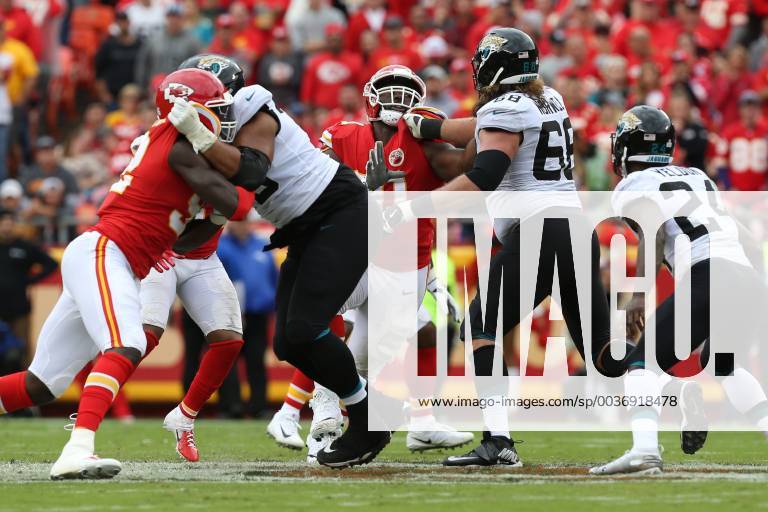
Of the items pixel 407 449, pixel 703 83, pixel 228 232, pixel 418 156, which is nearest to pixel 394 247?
pixel 418 156

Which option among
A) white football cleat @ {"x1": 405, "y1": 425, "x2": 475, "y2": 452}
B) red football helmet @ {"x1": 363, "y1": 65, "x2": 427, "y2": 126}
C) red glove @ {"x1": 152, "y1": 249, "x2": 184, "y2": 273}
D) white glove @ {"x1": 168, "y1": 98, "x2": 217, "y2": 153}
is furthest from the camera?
white football cleat @ {"x1": 405, "y1": 425, "x2": 475, "y2": 452}

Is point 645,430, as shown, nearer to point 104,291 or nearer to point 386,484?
point 386,484

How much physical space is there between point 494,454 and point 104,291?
207 cm

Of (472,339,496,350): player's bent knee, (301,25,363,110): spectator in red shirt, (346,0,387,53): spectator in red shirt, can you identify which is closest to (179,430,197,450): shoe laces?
(472,339,496,350): player's bent knee

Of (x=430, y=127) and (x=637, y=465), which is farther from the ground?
(x=430, y=127)

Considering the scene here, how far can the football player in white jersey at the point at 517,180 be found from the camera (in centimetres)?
697

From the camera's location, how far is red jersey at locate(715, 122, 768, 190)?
13711mm

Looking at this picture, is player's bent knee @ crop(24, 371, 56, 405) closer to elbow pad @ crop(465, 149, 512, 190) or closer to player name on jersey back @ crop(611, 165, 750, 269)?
elbow pad @ crop(465, 149, 512, 190)

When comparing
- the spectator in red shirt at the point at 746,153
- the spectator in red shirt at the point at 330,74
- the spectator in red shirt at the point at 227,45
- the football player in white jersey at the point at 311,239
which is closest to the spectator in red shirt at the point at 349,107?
the spectator in red shirt at the point at 330,74

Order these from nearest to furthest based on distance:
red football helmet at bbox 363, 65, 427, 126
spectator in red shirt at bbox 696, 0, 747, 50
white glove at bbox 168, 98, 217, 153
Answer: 1. white glove at bbox 168, 98, 217, 153
2. red football helmet at bbox 363, 65, 427, 126
3. spectator in red shirt at bbox 696, 0, 747, 50

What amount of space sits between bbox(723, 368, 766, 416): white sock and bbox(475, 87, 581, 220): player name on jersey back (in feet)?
3.91

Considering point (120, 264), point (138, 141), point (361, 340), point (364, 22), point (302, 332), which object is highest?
point (364, 22)

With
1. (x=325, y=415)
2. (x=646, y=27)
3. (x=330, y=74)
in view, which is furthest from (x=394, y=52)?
(x=325, y=415)

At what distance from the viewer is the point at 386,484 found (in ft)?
20.5
